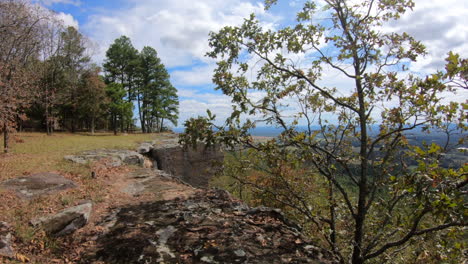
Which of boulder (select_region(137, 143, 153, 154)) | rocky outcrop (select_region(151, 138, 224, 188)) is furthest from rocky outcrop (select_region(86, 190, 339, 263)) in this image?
boulder (select_region(137, 143, 153, 154))

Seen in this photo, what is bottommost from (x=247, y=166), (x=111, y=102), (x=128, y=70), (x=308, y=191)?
(x=308, y=191)

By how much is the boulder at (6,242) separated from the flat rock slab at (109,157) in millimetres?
6552

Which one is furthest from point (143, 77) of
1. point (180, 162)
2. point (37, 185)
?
point (37, 185)

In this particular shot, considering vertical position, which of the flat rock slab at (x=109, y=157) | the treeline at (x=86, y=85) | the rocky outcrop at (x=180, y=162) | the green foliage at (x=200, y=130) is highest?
the treeline at (x=86, y=85)

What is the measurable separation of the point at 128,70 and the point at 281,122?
34.6 metres

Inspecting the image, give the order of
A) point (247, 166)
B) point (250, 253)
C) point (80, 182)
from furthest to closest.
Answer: point (80, 182)
point (247, 166)
point (250, 253)

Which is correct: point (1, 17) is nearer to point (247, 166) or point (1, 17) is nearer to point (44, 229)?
point (44, 229)

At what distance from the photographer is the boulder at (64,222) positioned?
491 centimetres

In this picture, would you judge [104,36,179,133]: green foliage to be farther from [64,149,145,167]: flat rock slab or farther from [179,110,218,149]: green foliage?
[179,110,218,149]: green foliage

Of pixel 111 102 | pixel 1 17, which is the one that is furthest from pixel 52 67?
pixel 1 17

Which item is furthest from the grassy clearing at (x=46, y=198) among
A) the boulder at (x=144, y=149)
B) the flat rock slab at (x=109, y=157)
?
the boulder at (x=144, y=149)

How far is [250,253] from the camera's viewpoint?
431 cm

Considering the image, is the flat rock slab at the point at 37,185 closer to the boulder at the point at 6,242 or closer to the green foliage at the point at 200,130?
the boulder at the point at 6,242

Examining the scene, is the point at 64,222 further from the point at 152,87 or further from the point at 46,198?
the point at 152,87
